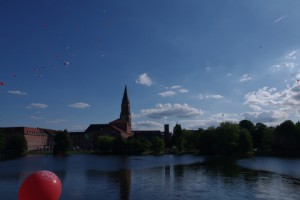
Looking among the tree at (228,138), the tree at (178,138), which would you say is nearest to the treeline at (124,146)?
the tree at (178,138)

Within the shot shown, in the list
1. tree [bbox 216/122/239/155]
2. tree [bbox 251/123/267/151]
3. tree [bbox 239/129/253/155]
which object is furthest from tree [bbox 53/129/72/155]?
tree [bbox 251/123/267/151]

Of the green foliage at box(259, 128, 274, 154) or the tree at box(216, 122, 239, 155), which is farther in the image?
the green foliage at box(259, 128, 274, 154)

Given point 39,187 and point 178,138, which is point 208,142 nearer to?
point 178,138

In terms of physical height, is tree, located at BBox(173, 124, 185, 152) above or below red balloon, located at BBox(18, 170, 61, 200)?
above

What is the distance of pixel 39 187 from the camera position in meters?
→ 10.6

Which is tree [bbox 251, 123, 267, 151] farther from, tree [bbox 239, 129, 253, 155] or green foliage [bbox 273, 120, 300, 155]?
tree [bbox 239, 129, 253, 155]

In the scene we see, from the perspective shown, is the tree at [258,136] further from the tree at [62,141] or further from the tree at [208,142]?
the tree at [62,141]

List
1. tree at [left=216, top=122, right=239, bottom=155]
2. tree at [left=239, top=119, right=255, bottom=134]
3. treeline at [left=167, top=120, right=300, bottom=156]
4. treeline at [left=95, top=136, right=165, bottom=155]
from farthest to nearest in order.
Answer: tree at [left=239, top=119, right=255, bottom=134]
treeline at [left=95, top=136, right=165, bottom=155]
tree at [left=216, top=122, right=239, bottom=155]
treeline at [left=167, top=120, right=300, bottom=156]

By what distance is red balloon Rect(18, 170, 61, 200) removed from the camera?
10.6 meters

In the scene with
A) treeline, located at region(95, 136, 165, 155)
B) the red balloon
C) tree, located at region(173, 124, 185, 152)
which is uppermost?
tree, located at region(173, 124, 185, 152)

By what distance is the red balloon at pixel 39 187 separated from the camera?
10.6 metres

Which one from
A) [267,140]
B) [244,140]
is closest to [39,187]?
[244,140]

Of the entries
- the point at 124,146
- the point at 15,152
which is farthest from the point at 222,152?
the point at 15,152

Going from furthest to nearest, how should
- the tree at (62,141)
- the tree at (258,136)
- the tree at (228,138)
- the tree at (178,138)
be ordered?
the tree at (178,138), the tree at (258,136), the tree at (62,141), the tree at (228,138)
